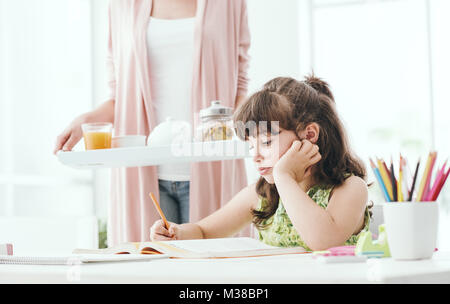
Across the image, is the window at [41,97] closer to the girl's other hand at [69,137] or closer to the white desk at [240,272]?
the girl's other hand at [69,137]

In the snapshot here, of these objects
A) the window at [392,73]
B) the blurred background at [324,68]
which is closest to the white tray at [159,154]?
the blurred background at [324,68]

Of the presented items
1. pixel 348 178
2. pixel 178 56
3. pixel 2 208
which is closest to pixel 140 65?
pixel 178 56

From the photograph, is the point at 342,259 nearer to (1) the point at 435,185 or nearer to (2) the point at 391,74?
(1) the point at 435,185

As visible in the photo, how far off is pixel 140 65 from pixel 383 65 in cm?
272

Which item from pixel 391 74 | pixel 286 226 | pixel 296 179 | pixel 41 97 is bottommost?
pixel 286 226

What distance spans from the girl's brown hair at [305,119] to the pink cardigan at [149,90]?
0.36 metres

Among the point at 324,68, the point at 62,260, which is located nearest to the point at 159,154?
the point at 62,260

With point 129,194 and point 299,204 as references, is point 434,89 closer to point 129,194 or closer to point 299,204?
point 129,194

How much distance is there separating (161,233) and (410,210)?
2.06ft

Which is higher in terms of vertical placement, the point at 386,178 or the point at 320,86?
the point at 320,86

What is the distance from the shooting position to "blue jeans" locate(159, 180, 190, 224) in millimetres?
1702

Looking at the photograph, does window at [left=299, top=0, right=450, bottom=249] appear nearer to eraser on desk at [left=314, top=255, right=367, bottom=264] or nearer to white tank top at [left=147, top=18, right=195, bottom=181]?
white tank top at [left=147, top=18, right=195, bottom=181]

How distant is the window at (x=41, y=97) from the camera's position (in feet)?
10.2

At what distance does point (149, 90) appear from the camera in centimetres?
173
